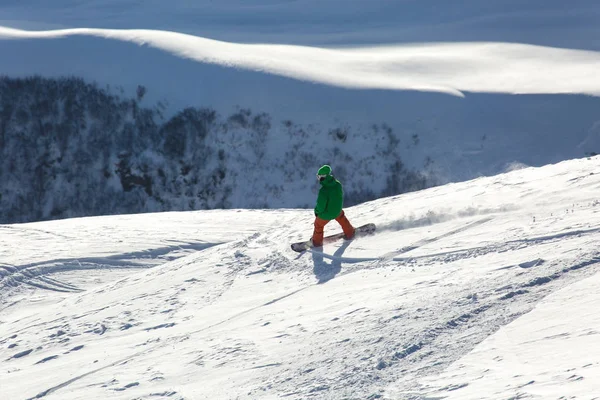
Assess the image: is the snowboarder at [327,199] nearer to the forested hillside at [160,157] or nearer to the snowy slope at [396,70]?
the forested hillside at [160,157]

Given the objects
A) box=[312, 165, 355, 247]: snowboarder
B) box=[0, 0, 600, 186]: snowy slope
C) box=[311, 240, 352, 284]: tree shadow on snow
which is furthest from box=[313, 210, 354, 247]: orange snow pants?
box=[0, 0, 600, 186]: snowy slope

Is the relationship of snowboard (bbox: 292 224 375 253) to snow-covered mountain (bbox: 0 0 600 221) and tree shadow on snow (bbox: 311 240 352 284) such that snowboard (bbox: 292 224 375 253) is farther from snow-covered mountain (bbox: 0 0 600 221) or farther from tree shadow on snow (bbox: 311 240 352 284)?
snow-covered mountain (bbox: 0 0 600 221)

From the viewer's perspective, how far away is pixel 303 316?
30.4ft

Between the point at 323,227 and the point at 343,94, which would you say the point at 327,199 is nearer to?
the point at 323,227

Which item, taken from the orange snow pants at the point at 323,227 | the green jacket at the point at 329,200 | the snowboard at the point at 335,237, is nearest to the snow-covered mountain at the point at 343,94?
the snowboard at the point at 335,237

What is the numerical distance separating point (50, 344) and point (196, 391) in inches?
126

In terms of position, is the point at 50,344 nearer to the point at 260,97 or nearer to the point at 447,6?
the point at 260,97

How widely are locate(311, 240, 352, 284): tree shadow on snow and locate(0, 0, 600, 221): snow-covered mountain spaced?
46.3 feet

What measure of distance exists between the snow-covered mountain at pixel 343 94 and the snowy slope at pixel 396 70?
0.06 meters

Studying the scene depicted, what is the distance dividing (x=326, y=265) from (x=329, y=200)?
872mm

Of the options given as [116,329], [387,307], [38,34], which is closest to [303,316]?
[387,307]

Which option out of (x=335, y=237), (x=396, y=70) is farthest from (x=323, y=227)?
(x=396, y=70)

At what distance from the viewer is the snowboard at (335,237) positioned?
11.9 m

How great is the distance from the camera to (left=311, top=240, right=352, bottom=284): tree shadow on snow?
1069cm
